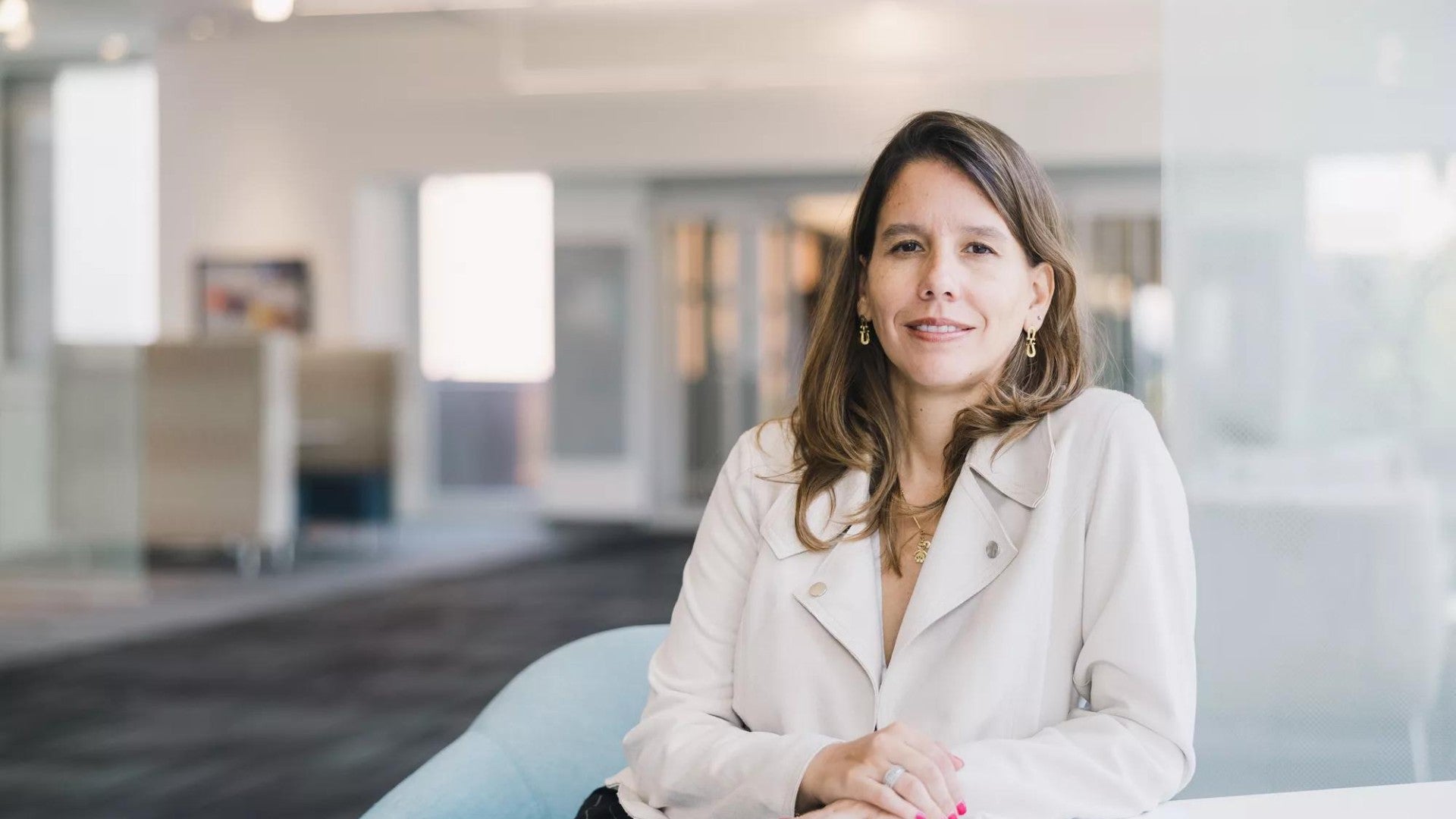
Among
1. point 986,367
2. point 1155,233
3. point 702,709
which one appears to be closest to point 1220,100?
point 986,367

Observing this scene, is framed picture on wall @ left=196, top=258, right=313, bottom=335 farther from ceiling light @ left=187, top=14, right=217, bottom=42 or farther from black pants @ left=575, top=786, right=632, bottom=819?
black pants @ left=575, top=786, right=632, bottom=819

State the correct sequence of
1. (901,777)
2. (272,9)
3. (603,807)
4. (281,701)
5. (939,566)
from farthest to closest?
(272,9), (281,701), (603,807), (939,566), (901,777)

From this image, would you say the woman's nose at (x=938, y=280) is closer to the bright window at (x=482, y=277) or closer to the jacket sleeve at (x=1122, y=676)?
the jacket sleeve at (x=1122, y=676)

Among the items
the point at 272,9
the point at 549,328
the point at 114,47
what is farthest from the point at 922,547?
the point at 549,328

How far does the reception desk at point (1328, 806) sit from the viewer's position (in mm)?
1229

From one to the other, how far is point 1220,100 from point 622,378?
Result: 356 inches

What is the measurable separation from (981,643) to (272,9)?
901cm

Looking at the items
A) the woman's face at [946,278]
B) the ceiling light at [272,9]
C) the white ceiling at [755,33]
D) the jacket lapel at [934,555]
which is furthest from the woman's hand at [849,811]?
the ceiling light at [272,9]

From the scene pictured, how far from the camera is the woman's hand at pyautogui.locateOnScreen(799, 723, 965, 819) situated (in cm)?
123

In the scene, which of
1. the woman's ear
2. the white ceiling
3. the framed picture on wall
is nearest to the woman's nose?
the woman's ear

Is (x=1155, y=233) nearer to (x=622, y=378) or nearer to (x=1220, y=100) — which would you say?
(x=622, y=378)

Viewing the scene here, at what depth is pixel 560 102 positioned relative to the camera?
10.6 meters

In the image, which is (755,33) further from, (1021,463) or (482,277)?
(1021,463)

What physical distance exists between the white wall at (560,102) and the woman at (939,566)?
853cm
